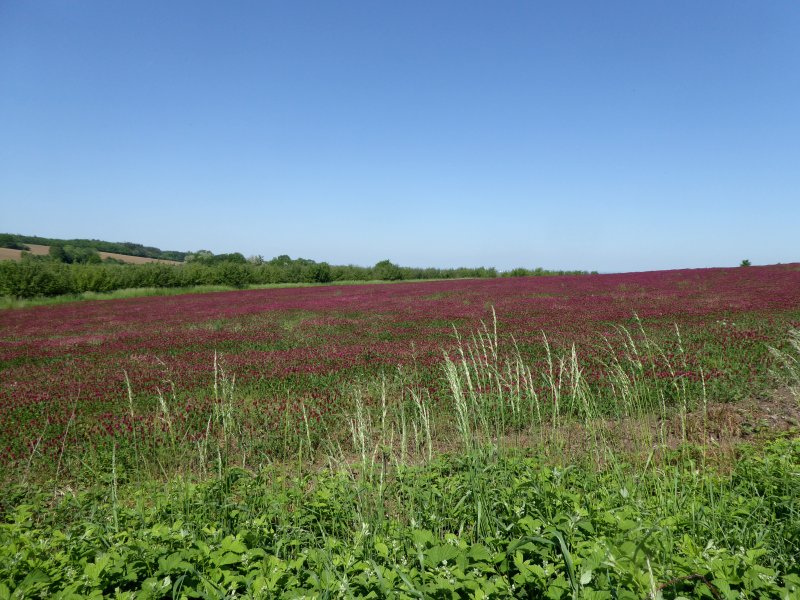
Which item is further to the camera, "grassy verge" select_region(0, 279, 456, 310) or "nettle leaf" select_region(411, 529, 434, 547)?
"grassy verge" select_region(0, 279, 456, 310)

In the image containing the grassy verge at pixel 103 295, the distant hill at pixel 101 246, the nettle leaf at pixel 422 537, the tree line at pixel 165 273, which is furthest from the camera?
the distant hill at pixel 101 246

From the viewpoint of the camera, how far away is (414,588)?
1940 mm

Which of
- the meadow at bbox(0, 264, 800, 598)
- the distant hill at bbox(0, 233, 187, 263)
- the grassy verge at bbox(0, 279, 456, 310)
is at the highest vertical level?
the distant hill at bbox(0, 233, 187, 263)

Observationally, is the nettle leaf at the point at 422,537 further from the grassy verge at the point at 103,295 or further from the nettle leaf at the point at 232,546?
the grassy verge at the point at 103,295

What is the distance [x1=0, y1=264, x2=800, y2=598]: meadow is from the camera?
210 centimetres

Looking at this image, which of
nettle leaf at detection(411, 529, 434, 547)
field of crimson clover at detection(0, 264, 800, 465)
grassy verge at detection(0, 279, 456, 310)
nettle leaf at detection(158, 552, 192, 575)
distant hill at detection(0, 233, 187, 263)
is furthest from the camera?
distant hill at detection(0, 233, 187, 263)

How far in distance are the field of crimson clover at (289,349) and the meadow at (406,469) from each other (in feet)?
0.30

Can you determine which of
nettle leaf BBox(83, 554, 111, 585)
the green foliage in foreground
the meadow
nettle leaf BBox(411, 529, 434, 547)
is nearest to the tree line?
the meadow

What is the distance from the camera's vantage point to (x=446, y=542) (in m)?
2.39

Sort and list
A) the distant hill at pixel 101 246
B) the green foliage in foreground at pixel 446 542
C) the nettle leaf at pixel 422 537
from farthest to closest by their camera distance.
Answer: the distant hill at pixel 101 246
the nettle leaf at pixel 422 537
the green foliage in foreground at pixel 446 542

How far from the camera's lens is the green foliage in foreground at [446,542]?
76.6 inches

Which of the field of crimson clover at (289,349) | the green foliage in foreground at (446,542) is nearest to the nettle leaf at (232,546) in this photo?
the green foliage in foreground at (446,542)

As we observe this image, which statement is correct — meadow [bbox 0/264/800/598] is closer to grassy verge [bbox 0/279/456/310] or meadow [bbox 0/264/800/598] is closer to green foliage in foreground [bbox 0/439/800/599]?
green foliage in foreground [bbox 0/439/800/599]

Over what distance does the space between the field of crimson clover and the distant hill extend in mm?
69724
